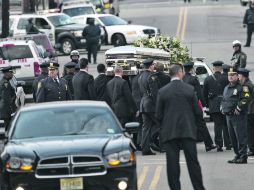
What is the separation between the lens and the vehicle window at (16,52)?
34094 mm

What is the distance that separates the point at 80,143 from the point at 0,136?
169 cm

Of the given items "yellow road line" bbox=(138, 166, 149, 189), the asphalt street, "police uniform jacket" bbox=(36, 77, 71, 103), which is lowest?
the asphalt street

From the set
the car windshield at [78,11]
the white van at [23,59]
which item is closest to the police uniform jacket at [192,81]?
the white van at [23,59]

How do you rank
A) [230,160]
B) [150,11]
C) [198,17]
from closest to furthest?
1. [230,160]
2. [198,17]
3. [150,11]

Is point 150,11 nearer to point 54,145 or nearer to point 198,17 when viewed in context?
point 198,17

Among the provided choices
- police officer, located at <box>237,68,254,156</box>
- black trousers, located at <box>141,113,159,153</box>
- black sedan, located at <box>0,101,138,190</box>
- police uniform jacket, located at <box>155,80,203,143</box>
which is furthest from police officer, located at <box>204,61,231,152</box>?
black sedan, located at <box>0,101,138,190</box>

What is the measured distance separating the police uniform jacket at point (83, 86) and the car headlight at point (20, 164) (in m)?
7.88

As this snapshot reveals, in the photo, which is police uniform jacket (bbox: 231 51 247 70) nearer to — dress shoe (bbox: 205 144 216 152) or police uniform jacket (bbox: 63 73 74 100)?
police uniform jacket (bbox: 63 73 74 100)

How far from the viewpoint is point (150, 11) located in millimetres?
69938

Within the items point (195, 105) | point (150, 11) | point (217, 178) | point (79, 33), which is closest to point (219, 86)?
point (217, 178)

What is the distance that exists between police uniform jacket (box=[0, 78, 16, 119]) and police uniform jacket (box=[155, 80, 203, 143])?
9439 millimetres

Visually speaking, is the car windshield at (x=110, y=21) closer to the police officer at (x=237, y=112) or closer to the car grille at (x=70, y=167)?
the police officer at (x=237, y=112)

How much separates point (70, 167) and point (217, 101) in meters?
8.76

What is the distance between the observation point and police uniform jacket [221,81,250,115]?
19.8 meters
